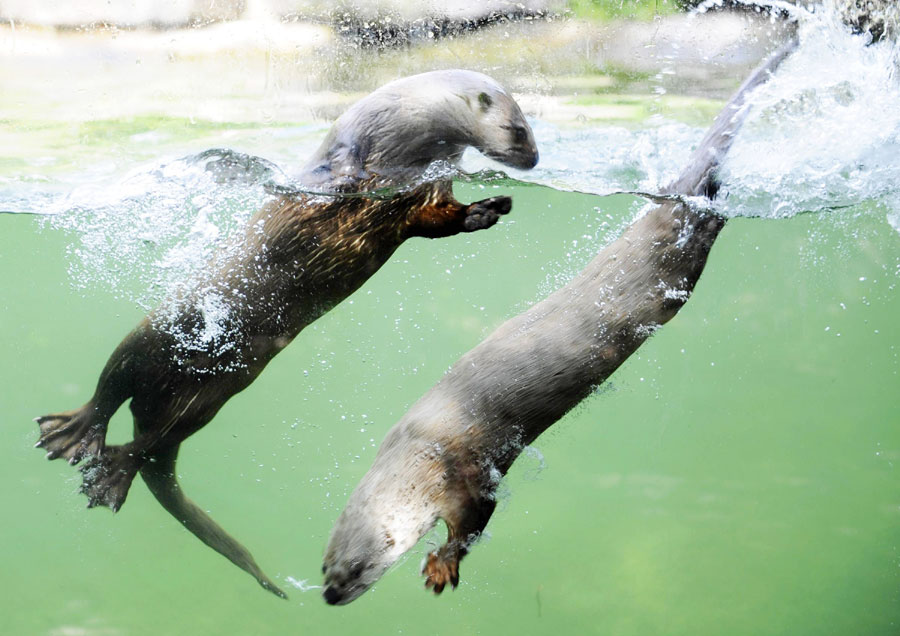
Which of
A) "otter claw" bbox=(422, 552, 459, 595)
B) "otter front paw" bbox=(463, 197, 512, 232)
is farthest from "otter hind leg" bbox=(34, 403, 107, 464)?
"otter front paw" bbox=(463, 197, 512, 232)

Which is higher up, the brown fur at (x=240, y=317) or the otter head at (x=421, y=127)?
the otter head at (x=421, y=127)

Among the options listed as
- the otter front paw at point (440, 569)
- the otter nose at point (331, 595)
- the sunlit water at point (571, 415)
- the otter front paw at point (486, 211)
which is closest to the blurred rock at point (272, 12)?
the sunlit water at point (571, 415)

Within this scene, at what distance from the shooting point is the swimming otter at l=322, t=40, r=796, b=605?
2.65 m

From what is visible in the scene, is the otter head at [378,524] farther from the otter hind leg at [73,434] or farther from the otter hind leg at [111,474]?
the otter hind leg at [73,434]

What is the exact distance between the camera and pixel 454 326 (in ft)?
22.2

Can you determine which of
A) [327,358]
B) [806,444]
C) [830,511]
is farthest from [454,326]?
[830,511]

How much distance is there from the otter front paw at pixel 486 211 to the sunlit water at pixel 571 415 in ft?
1.60

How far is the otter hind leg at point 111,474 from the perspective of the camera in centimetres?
334

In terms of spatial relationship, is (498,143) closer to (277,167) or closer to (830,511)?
(277,167)

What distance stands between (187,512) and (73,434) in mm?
623

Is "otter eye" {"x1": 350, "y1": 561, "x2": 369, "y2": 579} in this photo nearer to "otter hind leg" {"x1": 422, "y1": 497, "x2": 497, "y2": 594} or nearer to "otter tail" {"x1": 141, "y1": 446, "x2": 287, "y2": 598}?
"otter hind leg" {"x1": 422, "y1": 497, "x2": 497, "y2": 594}

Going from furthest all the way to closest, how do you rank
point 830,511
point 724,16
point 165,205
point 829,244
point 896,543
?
1. point 830,511
2. point 896,543
3. point 829,244
4. point 165,205
5. point 724,16

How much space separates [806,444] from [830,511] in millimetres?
1335

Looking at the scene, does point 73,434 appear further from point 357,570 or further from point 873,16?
point 873,16
